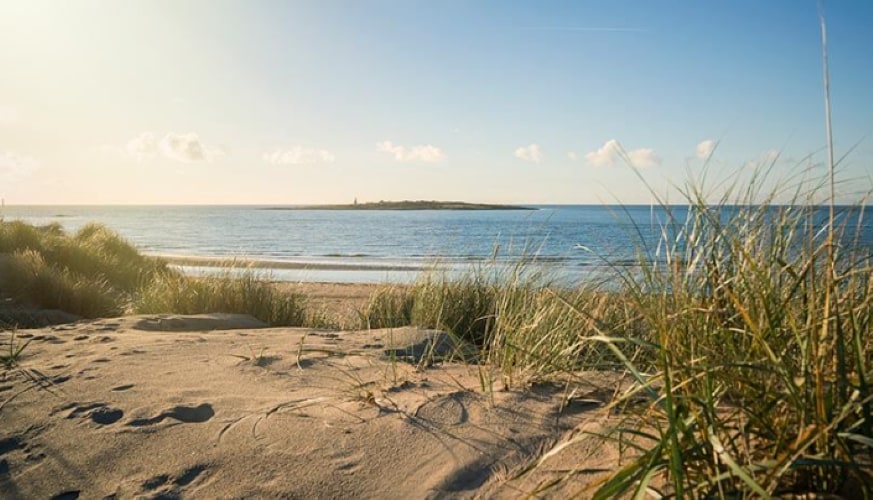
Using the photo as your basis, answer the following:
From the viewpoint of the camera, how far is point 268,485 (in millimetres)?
1960

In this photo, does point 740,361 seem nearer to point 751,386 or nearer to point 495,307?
point 751,386

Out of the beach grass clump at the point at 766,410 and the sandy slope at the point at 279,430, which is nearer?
the beach grass clump at the point at 766,410

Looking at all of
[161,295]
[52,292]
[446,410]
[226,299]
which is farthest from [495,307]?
[52,292]

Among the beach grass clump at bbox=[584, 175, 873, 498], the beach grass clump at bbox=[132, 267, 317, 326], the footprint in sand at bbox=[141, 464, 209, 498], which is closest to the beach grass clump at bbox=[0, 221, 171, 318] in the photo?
the beach grass clump at bbox=[132, 267, 317, 326]

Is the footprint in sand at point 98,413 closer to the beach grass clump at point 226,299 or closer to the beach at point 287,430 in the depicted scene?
the beach at point 287,430

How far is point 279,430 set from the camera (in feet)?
7.61

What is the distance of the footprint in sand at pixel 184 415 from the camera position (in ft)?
8.24

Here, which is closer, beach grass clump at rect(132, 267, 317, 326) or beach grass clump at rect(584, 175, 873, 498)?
beach grass clump at rect(584, 175, 873, 498)

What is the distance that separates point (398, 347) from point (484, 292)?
2.44 m

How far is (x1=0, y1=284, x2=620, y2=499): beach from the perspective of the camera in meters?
1.95

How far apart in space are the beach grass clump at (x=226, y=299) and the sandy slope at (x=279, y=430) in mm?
3192

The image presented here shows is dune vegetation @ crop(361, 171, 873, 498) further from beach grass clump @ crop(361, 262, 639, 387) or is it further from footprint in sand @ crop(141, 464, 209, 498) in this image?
footprint in sand @ crop(141, 464, 209, 498)

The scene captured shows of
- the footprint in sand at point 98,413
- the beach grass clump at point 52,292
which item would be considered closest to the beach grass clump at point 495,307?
the footprint in sand at point 98,413

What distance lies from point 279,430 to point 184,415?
1.90ft
